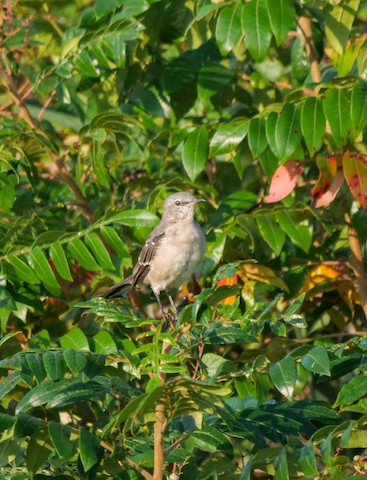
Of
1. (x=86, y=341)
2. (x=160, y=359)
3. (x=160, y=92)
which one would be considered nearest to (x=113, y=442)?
(x=160, y=359)

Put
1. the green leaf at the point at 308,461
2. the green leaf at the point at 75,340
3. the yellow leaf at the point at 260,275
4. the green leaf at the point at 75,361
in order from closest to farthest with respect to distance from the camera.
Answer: the green leaf at the point at 308,461 → the green leaf at the point at 75,361 → the green leaf at the point at 75,340 → the yellow leaf at the point at 260,275

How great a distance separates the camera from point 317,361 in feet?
12.7

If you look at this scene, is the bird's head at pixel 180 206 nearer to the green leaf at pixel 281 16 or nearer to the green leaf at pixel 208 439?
the green leaf at pixel 281 16

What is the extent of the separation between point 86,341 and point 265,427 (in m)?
1.47

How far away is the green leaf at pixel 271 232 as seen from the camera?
564 cm

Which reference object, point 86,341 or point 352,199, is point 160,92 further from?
point 86,341

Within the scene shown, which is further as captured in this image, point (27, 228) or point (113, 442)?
point (27, 228)

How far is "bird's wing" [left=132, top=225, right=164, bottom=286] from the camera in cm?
639

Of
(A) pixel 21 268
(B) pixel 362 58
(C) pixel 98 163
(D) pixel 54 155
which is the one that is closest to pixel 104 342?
(A) pixel 21 268

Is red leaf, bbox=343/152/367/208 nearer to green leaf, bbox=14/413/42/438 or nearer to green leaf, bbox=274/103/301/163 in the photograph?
green leaf, bbox=274/103/301/163

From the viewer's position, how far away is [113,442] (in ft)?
13.7

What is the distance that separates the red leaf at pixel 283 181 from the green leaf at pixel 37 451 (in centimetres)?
220

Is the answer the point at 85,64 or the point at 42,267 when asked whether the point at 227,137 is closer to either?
the point at 85,64

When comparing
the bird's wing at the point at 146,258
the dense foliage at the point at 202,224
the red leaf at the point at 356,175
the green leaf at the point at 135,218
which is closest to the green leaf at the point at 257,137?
the dense foliage at the point at 202,224
